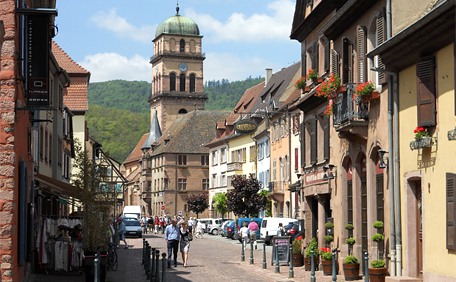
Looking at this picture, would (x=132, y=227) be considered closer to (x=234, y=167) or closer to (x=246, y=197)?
(x=246, y=197)

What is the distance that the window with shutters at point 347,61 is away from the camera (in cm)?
2328

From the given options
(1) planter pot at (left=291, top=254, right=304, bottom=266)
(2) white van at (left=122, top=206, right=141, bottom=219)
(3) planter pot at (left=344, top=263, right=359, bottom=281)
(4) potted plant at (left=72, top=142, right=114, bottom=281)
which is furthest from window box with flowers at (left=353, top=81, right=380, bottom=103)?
(2) white van at (left=122, top=206, right=141, bottom=219)

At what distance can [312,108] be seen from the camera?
92.8 ft

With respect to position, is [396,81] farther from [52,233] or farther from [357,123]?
[52,233]

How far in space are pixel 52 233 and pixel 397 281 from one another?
11.1m

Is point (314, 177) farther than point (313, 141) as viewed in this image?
No

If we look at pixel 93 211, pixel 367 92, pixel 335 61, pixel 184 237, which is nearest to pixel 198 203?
pixel 184 237

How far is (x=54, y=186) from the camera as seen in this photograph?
27.0 m

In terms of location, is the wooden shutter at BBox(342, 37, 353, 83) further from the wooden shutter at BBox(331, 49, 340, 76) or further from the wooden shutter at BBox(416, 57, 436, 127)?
the wooden shutter at BBox(416, 57, 436, 127)

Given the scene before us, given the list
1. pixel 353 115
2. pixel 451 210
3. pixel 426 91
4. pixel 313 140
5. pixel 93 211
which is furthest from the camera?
pixel 313 140

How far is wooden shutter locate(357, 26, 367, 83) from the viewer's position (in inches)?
863

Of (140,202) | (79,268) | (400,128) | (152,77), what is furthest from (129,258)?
(152,77)

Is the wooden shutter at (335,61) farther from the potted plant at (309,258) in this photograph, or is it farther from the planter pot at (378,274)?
the planter pot at (378,274)

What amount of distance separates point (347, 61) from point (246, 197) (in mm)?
40427
